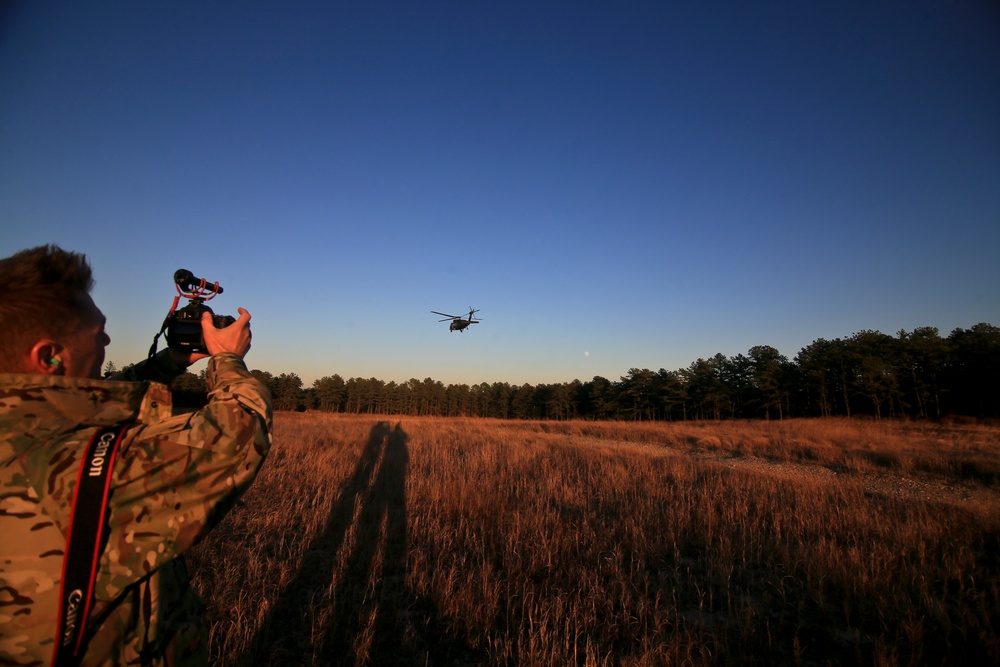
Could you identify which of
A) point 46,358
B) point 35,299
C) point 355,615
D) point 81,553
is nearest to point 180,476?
point 81,553

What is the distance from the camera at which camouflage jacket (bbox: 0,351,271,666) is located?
99 cm

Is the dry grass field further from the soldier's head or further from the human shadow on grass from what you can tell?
the soldier's head

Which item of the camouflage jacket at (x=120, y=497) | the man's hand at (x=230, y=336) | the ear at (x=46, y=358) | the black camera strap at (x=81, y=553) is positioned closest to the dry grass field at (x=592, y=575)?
the camouflage jacket at (x=120, y=497)

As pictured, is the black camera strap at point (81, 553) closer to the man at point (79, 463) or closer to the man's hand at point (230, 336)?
the man at point (79, 463)

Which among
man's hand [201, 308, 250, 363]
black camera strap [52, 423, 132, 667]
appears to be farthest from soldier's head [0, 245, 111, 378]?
black camera strap [52, 423, 132, 667]

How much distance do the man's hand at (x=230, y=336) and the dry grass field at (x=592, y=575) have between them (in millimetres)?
2700

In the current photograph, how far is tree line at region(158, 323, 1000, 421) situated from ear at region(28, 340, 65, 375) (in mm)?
23721

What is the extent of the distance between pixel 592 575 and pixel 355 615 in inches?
89.0

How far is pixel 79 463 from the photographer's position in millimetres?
1032

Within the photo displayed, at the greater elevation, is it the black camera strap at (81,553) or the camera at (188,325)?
the camera at (188,325)

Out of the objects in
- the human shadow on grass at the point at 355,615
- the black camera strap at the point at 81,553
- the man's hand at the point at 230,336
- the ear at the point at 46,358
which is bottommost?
the human shadow on grass at the point at 355,615

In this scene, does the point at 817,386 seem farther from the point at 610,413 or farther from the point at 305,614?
the point at 305,614

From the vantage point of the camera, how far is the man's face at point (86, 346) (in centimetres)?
126

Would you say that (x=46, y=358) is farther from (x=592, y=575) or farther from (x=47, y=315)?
(x=592, y=575)
